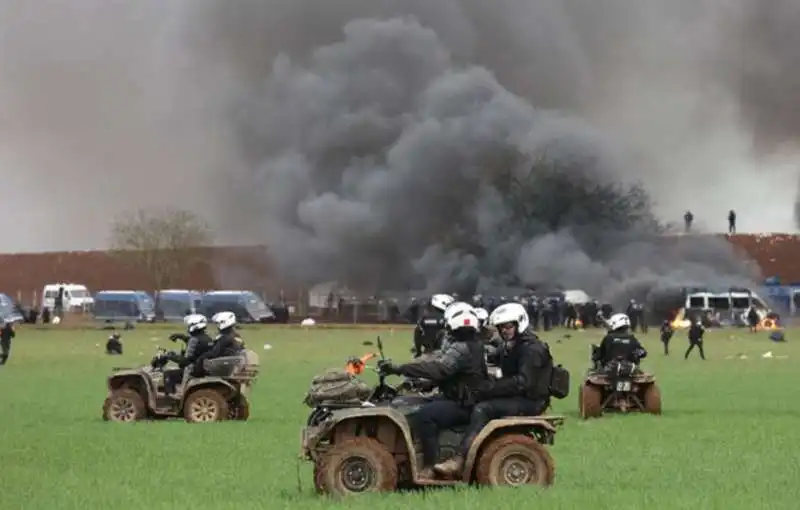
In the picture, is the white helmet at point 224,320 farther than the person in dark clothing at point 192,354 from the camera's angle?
No

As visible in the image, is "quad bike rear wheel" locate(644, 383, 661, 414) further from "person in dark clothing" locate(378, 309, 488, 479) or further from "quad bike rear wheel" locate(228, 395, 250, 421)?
"person in dark clothing" locate(378, 309, 488, 479)

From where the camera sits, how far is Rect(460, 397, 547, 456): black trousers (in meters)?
14.3

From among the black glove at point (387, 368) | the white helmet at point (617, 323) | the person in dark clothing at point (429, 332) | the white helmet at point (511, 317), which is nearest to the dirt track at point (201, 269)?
the person in dark clothing at point (429, 332)

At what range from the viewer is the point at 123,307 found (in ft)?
274

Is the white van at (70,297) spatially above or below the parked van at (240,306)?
above

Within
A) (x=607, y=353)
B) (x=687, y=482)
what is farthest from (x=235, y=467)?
(x=607, y=353)

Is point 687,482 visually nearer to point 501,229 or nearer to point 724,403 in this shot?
point 724,403

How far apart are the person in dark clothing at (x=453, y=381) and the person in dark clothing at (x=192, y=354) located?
34.2ft

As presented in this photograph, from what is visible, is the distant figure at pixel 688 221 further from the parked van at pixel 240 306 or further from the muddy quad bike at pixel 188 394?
the muddy quad bike at pixel 188 394

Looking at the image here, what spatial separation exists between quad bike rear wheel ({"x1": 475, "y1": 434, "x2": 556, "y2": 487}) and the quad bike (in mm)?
10697

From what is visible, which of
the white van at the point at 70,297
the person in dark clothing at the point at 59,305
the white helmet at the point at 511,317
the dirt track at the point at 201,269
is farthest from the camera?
the dirt track at the point at 201,269

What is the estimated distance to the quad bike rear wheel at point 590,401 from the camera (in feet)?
82.0

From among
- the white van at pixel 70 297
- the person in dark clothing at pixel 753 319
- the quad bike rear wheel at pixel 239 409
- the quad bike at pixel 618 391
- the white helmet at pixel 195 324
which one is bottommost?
the quad bike rear wheel at pixel 239 409

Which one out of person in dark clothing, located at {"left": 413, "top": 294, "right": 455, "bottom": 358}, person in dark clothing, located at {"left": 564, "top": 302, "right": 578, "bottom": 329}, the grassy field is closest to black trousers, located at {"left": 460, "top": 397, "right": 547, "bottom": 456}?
the grassy field
